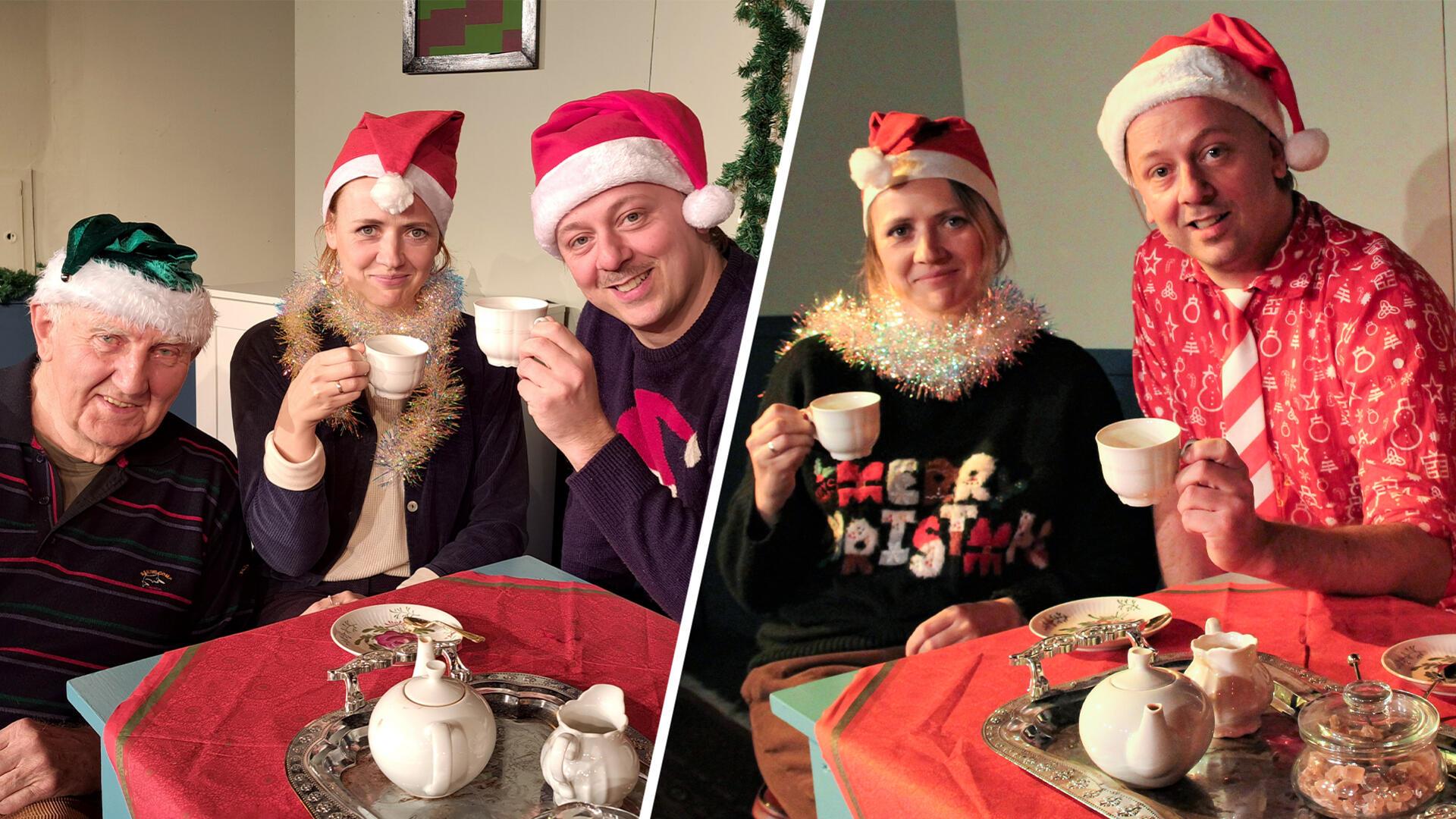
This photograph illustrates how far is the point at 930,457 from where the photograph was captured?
43cm

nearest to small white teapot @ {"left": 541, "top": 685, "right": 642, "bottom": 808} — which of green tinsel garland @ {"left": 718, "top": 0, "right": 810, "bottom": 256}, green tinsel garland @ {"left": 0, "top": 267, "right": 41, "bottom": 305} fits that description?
green tinsel garland @ {"left": 718, "top": 0, "right": 810, "bottom": 256}

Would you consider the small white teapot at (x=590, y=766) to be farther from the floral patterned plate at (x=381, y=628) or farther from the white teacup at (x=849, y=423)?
the white teacup at (x=849, y=423)

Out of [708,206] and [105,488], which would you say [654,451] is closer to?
[708,206]

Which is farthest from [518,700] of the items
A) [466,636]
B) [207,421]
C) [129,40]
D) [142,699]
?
[129,40]

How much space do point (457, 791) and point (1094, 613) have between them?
61cm

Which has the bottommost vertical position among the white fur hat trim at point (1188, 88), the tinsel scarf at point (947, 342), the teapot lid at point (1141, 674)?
the teapot lid at point (1141, 674)

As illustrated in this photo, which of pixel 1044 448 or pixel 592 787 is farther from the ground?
pixel 1044 448

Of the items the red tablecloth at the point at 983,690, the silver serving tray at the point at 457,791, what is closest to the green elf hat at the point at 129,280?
the silver serving tray at the point at 457,791

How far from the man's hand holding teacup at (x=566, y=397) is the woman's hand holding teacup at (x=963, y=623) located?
2.76 ft

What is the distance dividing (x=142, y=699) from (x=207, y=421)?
213 centimetres

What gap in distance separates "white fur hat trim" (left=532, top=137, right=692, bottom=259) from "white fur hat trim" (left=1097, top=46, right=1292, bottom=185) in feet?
3.59

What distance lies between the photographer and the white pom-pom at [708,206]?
149 centimetres

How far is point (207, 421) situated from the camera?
2947 mm

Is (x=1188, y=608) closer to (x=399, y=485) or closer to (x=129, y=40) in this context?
(x=399, y=485)
